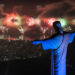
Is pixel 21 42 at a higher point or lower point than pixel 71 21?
lower

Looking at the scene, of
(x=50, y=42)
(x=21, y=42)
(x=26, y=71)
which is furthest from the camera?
(x=21, y=42)

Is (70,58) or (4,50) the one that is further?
(4,50)

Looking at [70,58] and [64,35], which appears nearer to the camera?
[64,35]

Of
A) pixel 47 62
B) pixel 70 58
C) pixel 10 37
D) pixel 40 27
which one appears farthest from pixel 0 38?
pixel 70 58

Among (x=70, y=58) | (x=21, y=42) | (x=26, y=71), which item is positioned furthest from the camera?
(x=21, y=42)

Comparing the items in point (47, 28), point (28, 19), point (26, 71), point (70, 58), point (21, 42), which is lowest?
point (26, 71)

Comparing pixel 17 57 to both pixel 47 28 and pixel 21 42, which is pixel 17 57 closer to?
pixel 21 42

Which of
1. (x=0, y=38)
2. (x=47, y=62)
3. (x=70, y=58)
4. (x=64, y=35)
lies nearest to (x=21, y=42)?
(x=0, y=38)

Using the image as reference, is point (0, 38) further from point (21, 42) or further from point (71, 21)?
point (71, 21)

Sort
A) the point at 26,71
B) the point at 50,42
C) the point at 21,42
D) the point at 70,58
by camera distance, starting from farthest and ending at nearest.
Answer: the point at 21,42
the point at 70,58
the point at 26,71
the point at 50,42
